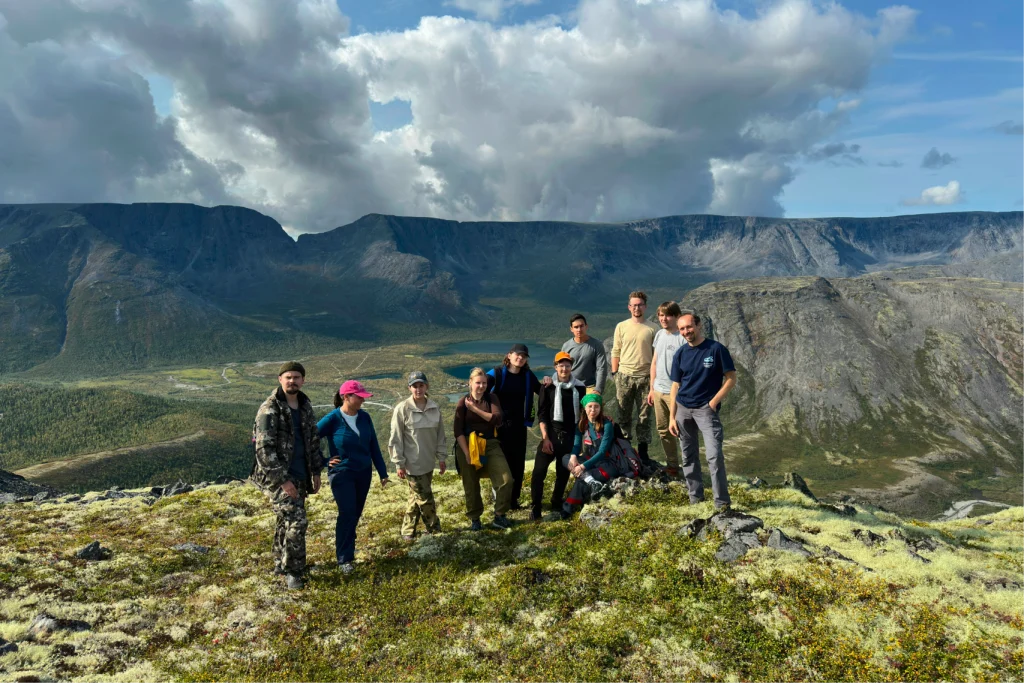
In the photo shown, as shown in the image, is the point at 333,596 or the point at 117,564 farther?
the point at 117,564

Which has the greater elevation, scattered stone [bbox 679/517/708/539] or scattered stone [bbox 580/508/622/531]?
scattered stone [bbox 679/517/708/539]

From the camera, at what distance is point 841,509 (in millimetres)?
18328

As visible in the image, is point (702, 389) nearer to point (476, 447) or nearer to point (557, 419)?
point (557, 419)

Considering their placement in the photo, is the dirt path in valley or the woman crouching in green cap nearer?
the woman crouching in green cap

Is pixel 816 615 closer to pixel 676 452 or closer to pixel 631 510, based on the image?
pixel 631 510

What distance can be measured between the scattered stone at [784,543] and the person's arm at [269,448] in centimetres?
1293

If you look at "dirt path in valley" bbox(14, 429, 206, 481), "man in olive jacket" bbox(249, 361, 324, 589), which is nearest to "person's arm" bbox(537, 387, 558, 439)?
"man in olive jacket" bbox(249, 361, 324, 589)

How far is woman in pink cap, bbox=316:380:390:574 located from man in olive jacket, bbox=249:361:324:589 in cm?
54

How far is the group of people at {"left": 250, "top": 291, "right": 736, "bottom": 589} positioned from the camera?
14156 mm

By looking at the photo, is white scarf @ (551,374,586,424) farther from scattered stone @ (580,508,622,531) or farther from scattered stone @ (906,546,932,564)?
scattered stone @ (906,546,932,564)

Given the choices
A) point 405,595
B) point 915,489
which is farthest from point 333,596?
point 915,489

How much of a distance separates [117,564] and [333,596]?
7.98 metres

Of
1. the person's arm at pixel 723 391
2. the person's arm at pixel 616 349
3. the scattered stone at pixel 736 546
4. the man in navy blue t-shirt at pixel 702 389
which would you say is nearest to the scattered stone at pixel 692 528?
the scattered stone at pixel 736 546

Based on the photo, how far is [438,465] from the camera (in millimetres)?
16422
